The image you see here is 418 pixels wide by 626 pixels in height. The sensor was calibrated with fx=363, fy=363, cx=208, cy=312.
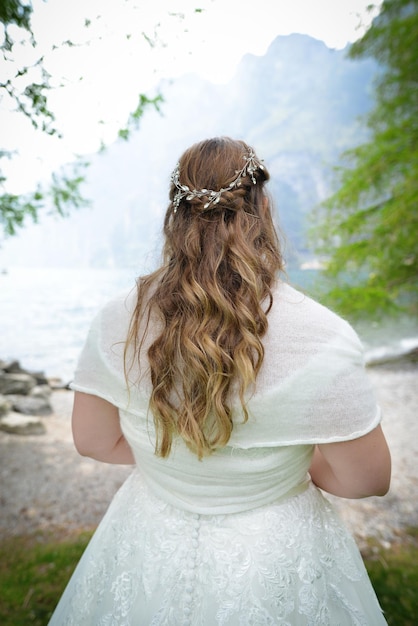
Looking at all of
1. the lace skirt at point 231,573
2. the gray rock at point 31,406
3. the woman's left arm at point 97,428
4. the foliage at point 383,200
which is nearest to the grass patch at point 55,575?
the lace skirt at point 231,573

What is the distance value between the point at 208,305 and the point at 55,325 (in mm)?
19258

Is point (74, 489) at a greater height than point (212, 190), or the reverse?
point (212, 190)

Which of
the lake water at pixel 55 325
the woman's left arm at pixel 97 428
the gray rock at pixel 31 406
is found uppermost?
the woman's left arm at pixel 97 428

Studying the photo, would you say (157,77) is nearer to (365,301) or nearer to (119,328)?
(119,328)

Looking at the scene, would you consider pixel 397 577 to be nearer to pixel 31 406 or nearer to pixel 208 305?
pixel 208 305

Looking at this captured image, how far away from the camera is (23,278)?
35906mm

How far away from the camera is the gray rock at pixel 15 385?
28.1 ft

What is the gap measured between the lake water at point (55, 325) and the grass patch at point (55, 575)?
114 inches

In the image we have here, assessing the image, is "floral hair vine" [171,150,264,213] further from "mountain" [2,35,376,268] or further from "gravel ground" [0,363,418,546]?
"mountain" [2,35,376,268]

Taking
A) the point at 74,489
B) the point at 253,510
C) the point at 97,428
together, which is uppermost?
the point at 97,428

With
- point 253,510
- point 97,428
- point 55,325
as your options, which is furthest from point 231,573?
point 55,325

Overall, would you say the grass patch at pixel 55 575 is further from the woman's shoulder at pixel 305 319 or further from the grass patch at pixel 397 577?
the woman's shoulder at pixel 305 319

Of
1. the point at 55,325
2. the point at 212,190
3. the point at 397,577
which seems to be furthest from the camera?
the point at 55,325

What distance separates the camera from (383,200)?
5.06m
